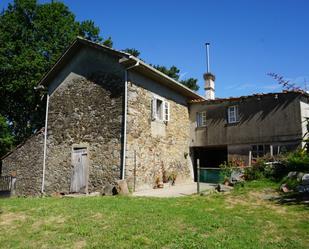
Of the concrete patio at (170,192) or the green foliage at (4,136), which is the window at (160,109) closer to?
the concrete patio at (170,192)

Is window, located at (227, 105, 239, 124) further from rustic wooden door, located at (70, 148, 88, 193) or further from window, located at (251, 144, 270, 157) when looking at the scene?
rustic wooden door, located at (70, 148, 88, 193)

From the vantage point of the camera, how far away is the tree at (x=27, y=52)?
23.5 metres

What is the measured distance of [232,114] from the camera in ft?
58.1

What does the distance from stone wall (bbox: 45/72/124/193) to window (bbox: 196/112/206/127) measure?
6.42 metres

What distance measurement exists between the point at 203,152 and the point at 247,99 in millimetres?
4605

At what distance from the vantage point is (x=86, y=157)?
14797mm

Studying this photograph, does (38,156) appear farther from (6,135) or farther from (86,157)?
(6,135)

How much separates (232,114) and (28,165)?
36.9 feet

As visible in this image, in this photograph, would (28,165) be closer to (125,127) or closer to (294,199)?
(125,127)

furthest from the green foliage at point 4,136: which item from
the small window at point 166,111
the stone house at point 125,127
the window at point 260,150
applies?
the window at point 260,150

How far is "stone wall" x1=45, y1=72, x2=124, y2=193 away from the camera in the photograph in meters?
14.1

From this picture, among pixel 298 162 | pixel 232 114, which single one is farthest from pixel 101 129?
pixel 298 162

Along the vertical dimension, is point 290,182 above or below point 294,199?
above

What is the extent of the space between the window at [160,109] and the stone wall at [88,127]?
6.99ft
